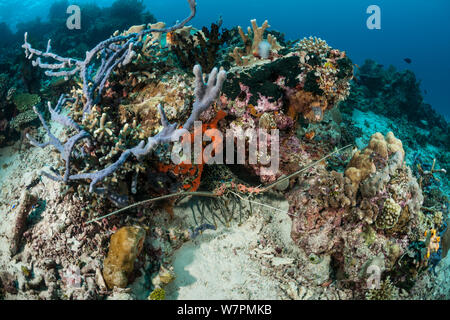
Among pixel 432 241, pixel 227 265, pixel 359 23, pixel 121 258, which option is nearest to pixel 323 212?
pixel 227 265

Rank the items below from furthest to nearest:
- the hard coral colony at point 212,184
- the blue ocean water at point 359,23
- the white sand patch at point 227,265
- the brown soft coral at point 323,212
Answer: the blue ocean water at point 359,23 < the brown soft coral at point 323,212 < the white sand patch at point 227,265 < the hard coral colony at point 212,184

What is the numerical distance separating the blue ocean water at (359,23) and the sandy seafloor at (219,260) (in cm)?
7474

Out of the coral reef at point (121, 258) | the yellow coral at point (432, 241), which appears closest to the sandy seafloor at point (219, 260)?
the coral reef at point (121, 258)

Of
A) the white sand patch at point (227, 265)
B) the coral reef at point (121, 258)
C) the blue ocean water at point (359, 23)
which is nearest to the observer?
the coral reef at point (121, 258)

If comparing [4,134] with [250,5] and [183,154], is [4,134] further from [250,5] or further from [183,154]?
[250,5]

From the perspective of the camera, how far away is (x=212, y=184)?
3918mm

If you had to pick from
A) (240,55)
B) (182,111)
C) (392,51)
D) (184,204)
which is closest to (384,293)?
(184,204)

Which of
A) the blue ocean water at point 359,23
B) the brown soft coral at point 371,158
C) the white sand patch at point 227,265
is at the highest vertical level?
the blue ocean water at point 359,23

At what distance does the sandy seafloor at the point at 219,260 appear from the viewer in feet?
9.76

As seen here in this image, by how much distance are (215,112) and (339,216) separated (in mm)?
2575

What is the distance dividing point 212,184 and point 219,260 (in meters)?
1.17

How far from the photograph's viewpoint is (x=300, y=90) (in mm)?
4160

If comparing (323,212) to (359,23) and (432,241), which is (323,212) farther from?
(359,23)

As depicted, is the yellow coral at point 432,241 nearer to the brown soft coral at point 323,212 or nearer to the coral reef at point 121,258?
the brown soft coral at point 323,212
